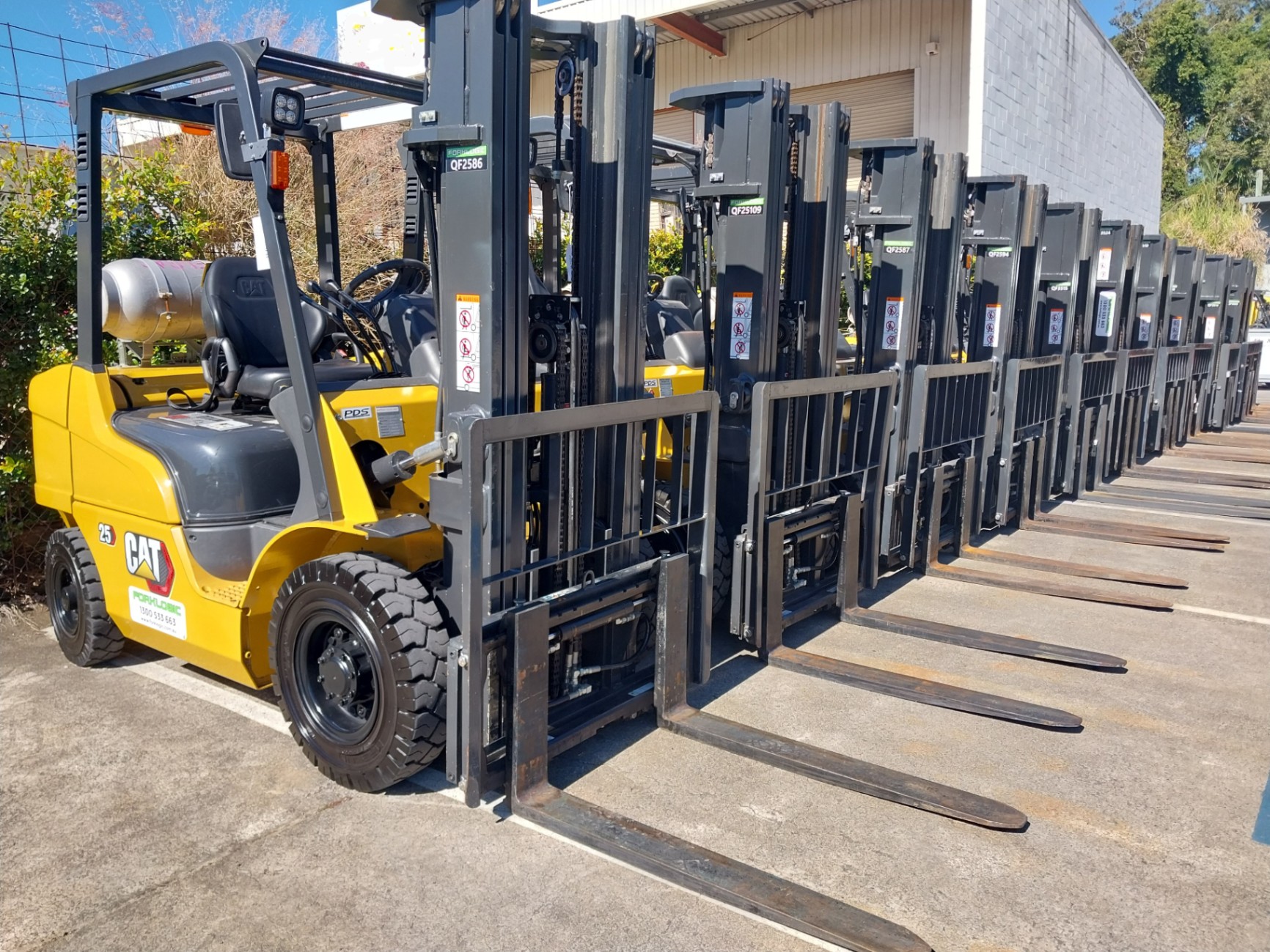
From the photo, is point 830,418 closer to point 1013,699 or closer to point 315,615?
point 1013,699

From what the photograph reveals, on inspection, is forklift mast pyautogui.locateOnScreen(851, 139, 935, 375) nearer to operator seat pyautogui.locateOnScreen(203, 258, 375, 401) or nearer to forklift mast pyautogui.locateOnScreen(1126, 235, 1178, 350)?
operator seat pyautogui.locateOnScreen(203, 258, 375, 401)

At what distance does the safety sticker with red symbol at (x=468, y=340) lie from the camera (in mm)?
3477

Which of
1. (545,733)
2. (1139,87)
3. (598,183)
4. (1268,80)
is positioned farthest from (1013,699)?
(1268,80)

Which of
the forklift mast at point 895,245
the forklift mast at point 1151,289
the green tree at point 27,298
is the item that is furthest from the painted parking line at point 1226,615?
the green tree at point 27,298

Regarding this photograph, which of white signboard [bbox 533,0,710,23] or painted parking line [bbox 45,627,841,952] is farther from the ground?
white signboard [bbox 533,0,710,23]

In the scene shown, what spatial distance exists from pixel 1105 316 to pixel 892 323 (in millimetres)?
4895

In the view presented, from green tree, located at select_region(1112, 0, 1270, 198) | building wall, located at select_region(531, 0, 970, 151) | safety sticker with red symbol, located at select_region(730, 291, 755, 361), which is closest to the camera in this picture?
safety sticker with red symbol, located at select_region(730, 291, 755, 361)

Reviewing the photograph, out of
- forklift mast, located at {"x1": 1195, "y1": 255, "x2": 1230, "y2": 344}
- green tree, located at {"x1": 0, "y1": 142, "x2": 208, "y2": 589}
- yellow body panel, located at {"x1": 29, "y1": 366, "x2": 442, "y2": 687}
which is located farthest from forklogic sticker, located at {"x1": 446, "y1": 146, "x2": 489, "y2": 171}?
forklift mast, located at {"x1": 1195, "y1": 255, "x2": 1230, "y2": 344}

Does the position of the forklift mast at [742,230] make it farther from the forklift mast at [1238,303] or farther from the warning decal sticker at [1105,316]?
the forklift mast at [1238,303]

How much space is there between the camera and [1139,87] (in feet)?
72.8

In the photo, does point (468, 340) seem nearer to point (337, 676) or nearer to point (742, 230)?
point (337, 676)

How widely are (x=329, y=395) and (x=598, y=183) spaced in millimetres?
1303

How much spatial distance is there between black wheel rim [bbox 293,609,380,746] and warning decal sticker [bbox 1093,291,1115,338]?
8.86 metres

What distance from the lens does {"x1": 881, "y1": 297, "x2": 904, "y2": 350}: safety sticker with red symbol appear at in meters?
6.42
